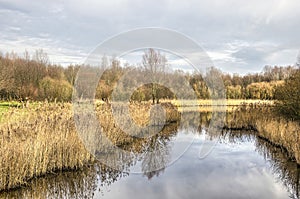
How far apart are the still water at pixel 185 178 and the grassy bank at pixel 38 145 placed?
0.88 ft

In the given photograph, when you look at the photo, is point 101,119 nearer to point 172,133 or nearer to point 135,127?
point 135,127

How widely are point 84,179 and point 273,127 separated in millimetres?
8395

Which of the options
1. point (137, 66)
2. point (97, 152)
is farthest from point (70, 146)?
→ point (137, 66)

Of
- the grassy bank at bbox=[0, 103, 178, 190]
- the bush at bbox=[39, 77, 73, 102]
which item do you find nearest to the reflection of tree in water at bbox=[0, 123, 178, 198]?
the grassy bank at bbox=[0, 103, 178, 190]

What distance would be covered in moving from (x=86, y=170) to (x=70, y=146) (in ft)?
2.52

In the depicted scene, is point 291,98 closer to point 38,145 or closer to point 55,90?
point 38,145

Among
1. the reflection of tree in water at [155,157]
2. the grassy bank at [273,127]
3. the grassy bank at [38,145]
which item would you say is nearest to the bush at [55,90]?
the reflection of tree in water at [155,157]

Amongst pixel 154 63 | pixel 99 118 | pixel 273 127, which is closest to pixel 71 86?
pixel 154 63

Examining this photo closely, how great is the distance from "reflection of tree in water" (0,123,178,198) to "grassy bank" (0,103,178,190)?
23cm

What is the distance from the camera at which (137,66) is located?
1730 centimetres

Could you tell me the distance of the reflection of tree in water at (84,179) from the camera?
6.45m

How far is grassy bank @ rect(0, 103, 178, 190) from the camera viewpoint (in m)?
6.45

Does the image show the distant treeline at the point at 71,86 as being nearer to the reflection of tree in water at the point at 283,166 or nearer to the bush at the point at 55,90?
the bush at the point at 55,90

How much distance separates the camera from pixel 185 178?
7859 millimetres
